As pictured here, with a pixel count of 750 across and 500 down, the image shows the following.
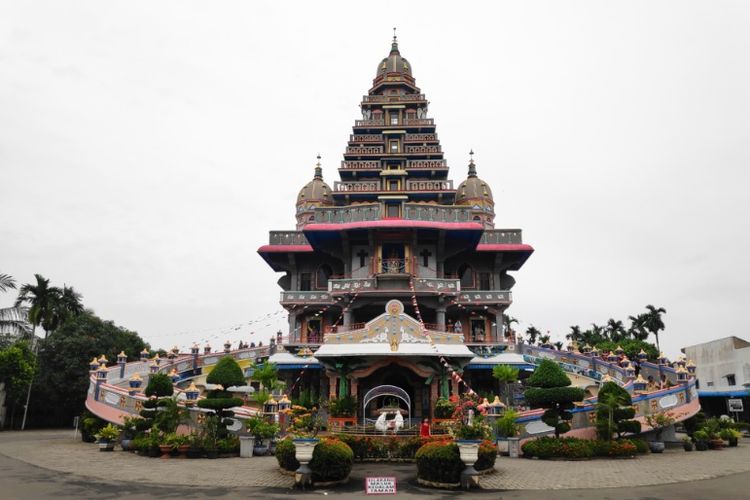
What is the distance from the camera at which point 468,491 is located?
47.5 feet

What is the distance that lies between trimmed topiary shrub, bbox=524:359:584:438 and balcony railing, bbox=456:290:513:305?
1726cm

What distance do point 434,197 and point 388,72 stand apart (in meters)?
17.3

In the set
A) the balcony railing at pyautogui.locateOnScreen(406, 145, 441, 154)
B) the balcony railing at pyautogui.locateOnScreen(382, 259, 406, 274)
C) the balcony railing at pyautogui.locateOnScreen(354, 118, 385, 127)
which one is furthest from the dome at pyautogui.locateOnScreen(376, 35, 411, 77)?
the balcony railing at pyautogui.locateOnScreen(382, 259, 406, 274)

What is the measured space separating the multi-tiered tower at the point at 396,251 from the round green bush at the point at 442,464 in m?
13.6

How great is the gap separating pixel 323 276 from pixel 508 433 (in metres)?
24.0

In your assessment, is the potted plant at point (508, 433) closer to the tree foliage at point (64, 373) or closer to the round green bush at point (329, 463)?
the round green bush at point (329, 463)

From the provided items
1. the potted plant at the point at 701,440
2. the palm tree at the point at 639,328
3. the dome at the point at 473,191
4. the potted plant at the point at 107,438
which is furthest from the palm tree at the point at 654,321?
the potted plant at the point at 107,438

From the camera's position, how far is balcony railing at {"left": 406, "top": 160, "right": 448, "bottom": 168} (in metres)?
46.8

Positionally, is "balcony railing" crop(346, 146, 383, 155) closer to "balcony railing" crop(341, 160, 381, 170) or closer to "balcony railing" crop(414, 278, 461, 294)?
"balcony railing" crop(341, 160, 381, 170)

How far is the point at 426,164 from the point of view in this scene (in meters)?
46.9

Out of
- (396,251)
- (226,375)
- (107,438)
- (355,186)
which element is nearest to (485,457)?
(226,375)

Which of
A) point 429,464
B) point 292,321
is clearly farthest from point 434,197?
point 429,464

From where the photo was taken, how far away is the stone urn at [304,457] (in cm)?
1500

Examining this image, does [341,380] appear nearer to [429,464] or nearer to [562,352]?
[429,464]
